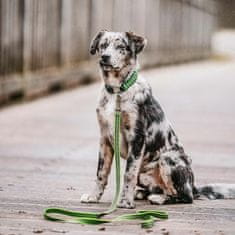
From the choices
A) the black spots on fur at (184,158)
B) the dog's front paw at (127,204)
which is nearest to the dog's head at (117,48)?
the black spots on fur at (184,158)

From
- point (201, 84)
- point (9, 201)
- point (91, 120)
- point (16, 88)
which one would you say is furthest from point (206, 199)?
point (201, 84)

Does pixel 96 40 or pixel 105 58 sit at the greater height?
pixel 96 40

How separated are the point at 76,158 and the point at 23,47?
6.23 meters

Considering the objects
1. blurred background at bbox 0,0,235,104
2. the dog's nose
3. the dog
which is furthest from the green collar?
blurred background at bbox 0,0,235,104

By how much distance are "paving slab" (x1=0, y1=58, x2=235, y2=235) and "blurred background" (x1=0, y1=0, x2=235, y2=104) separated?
0.41 m

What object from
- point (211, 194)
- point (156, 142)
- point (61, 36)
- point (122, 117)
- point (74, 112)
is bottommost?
point (74, 112)

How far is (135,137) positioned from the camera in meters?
6.18

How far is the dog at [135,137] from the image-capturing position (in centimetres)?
616

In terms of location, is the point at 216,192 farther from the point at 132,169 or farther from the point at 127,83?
the point at 127,83

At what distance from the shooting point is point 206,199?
21.6ft

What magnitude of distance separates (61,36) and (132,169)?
37.6ft

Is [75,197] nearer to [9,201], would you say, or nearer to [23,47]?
[9,201]

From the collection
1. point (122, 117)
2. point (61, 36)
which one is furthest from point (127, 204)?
point (61, 36)

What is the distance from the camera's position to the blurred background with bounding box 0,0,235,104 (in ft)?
46.6
